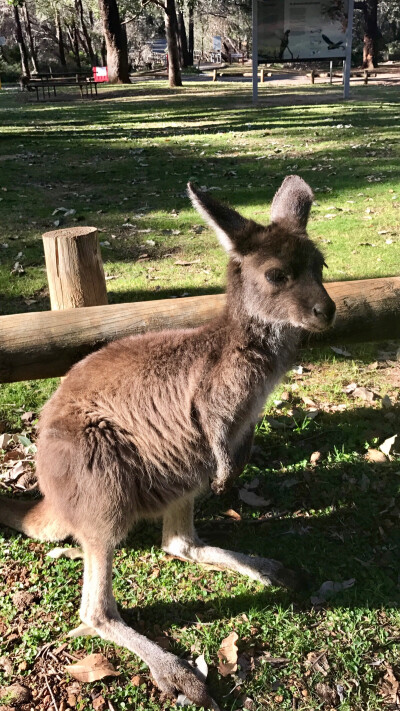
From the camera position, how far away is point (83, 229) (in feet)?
10.8

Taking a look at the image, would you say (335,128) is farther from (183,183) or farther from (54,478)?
(54,478)

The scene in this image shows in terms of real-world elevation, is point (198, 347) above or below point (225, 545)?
above

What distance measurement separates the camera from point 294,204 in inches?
98.8

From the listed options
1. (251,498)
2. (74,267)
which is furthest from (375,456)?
(74,267)

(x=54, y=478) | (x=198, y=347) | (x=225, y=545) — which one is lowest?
(x=225, y=545)

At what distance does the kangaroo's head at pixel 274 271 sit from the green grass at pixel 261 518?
1094 mm

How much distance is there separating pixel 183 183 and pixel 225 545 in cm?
661

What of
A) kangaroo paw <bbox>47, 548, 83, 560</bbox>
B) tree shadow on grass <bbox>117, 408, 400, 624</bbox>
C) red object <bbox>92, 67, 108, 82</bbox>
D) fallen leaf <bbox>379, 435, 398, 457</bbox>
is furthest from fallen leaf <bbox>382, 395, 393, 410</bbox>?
red object <bbox>92, 67, 108, 82</bbox>

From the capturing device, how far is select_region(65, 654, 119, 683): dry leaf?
2169 millimetres

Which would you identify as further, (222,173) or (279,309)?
(222,173)

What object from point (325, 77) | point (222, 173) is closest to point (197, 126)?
point (222, 173)

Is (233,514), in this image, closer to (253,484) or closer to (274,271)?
(253,484)

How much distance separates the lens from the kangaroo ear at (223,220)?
2.16m

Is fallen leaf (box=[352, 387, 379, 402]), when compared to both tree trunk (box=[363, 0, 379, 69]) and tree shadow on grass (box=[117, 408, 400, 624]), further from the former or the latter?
tree trunk (box=[363, 0, 379, 69])
